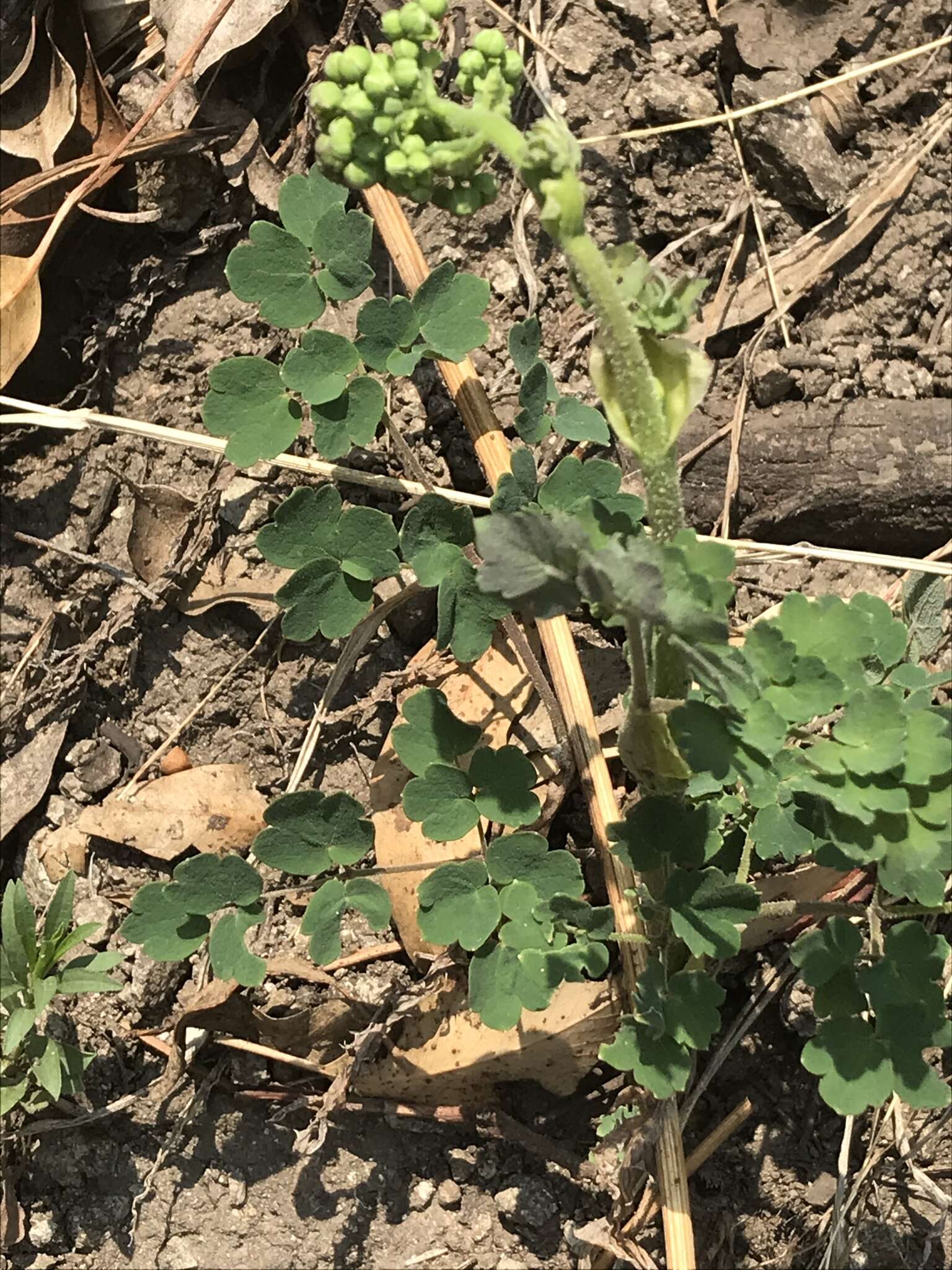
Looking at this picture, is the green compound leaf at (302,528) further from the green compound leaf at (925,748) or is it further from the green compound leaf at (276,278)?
the green compound leaf at (925,748)

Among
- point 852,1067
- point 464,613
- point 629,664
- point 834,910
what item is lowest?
point 852,1067

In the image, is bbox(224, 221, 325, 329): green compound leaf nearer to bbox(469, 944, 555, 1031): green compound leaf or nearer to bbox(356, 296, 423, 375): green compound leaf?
bbox(356, 296, 423, 375): green compound leaf

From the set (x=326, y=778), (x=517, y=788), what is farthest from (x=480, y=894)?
(x=326, y=778)

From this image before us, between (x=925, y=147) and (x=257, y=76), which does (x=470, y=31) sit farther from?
(x=925, y=147)

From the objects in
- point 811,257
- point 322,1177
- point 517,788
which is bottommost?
point 322,1177

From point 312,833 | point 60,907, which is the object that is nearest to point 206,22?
point 312,833

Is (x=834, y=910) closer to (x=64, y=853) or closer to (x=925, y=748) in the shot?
(x=925, y=748)

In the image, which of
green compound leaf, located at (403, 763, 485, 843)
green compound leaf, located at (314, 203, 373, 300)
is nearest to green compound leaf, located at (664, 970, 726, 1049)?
green compound leaf, located at (403, 763, 485, 843)
